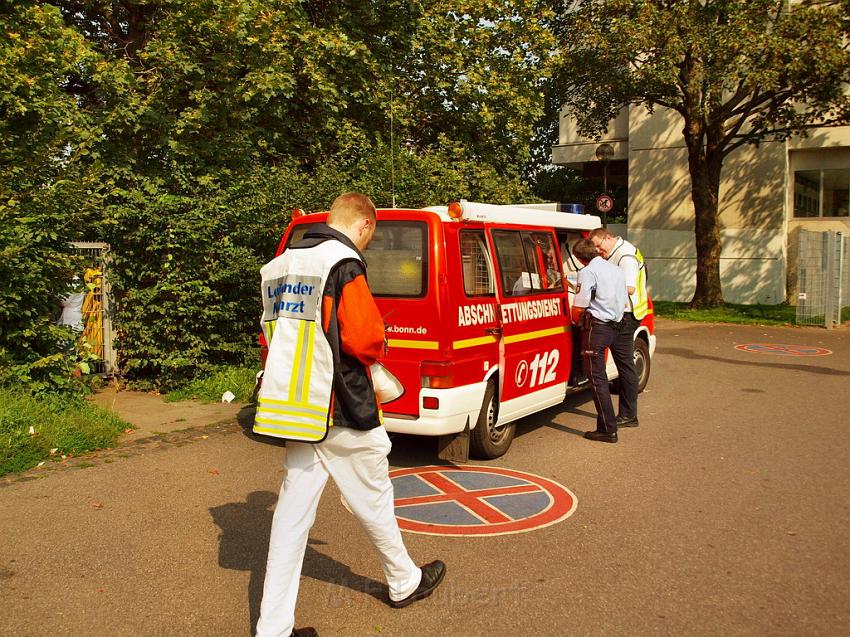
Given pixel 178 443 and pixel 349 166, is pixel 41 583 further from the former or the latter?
pixel 349 166

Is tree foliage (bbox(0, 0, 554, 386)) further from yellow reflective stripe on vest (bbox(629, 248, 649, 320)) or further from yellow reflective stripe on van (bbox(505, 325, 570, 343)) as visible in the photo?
yellow reflective stripe on vest (bbox(629, 248, 649, 320))

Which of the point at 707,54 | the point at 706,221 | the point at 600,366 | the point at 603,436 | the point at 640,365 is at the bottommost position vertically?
the point at 603,436

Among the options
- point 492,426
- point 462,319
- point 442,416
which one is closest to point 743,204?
point 492,426

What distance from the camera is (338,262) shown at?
3520 mm

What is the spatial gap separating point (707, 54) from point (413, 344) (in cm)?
1399

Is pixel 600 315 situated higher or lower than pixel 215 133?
lower

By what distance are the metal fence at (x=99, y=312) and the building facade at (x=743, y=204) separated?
1825 cm

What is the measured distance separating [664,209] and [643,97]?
311 inches

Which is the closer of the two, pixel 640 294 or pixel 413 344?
pixel 413 344

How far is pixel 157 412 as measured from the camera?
8562mm

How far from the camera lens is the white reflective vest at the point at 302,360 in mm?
3479

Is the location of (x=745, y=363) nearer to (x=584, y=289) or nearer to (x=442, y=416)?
(x=584, y=289)

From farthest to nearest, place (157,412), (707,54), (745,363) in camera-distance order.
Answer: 1. (707,54)
2. (745,363)
3. (157,412)

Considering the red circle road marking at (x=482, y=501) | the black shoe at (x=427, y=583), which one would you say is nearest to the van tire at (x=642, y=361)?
the red circle road marking at (x=482, y=501)
